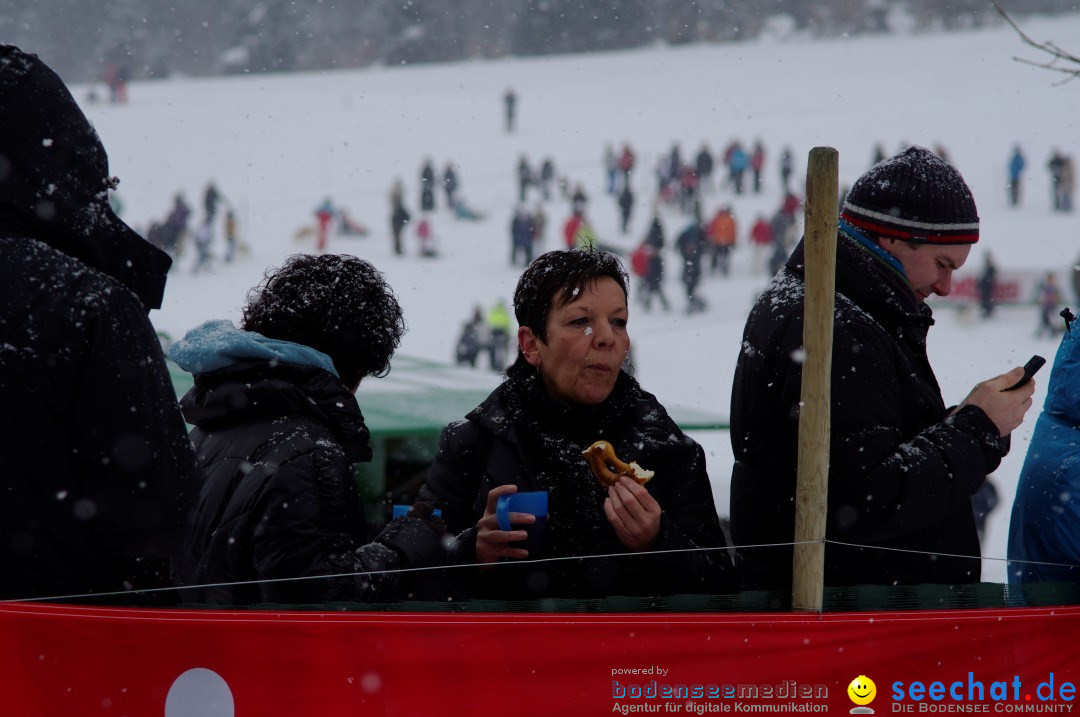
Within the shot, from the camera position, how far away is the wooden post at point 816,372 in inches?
81.5

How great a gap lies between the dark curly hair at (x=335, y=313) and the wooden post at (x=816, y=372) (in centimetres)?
82

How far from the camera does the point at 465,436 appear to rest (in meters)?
2.50

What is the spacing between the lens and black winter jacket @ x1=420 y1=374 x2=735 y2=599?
7.47ft

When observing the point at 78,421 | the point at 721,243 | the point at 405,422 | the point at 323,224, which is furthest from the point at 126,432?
the point at 323,224

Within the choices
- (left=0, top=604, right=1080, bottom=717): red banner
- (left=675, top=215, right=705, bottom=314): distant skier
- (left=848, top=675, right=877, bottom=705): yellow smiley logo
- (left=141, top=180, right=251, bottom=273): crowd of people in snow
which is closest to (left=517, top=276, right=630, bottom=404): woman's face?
(left=0, top=604, right=1080, bottom=717): red banner

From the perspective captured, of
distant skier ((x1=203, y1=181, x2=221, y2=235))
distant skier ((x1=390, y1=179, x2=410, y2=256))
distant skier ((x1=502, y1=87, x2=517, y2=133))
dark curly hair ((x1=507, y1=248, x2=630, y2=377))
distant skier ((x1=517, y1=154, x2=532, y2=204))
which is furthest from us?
distant skier ((x1=502, y1=87, x2=517, y2=133))

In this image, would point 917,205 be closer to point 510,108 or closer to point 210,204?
point 210,204

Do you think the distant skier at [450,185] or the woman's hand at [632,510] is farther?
the distant skier at [450,185]

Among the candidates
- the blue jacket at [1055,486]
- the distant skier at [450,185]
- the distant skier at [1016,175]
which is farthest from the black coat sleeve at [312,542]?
the distant skier at [450,185]

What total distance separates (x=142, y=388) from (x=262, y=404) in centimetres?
35

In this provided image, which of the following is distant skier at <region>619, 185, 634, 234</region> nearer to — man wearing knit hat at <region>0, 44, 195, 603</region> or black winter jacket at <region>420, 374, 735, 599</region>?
→ black winter jacket at <region>420, 374, 735, 599</region>

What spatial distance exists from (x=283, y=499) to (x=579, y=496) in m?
0.58

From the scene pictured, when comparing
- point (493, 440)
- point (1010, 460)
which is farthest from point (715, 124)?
point (493, 440)

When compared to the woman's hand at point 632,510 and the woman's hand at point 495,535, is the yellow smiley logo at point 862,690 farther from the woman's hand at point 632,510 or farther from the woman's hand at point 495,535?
the woman's hand at point 495,535
